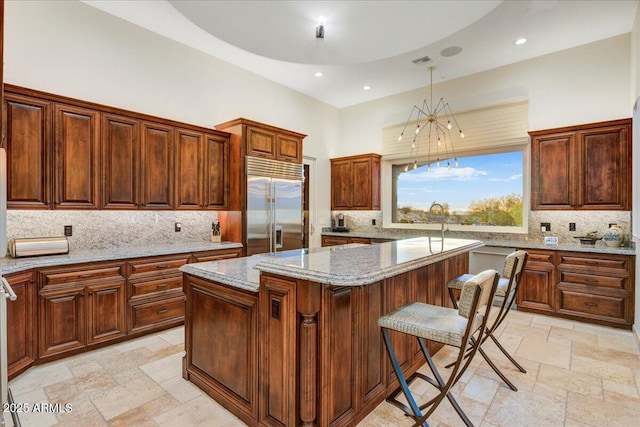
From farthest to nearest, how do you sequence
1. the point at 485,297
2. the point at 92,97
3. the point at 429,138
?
the point at 429,138 → the point at 92,97 → the point at 485,297

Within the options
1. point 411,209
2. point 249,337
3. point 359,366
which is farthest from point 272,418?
point 411,209

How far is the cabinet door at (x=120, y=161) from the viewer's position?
3.51 meters

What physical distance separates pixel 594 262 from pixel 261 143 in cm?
460

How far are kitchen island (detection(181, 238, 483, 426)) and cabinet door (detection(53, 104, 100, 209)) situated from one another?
5.67 feet

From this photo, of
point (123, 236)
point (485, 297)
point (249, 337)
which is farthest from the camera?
point (123, 236)

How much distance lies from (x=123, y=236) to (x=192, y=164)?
1228 mm

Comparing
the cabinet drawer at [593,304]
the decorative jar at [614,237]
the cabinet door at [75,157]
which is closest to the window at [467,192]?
the decorative jar at [614,237]

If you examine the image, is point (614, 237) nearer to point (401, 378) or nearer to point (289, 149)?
point (401, 378)

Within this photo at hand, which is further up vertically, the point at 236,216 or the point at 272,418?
the point at 236,216

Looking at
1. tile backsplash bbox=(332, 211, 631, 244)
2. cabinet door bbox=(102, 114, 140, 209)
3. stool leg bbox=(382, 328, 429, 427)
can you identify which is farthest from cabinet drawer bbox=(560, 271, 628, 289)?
cabinet door bbox=(102, 114, 140, 209)

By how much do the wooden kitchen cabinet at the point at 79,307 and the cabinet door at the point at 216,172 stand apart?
1.53 m

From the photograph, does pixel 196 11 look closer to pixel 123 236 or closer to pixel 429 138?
pixel 123 236

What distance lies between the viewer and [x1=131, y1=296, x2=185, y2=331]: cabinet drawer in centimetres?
344

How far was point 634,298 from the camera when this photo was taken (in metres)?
3.70
